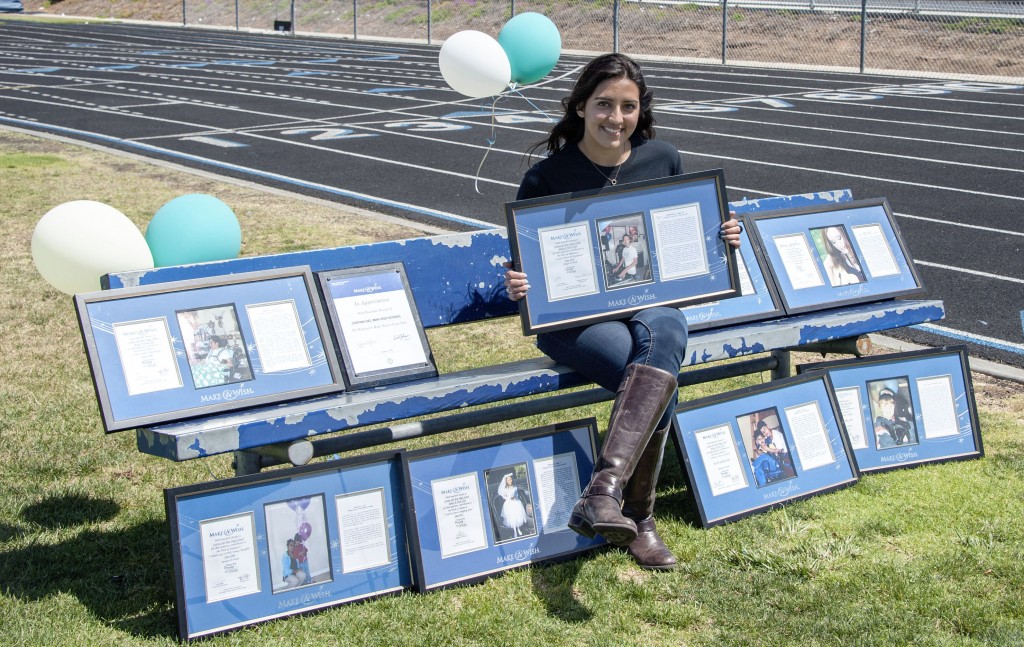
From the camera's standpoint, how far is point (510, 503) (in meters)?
3.88

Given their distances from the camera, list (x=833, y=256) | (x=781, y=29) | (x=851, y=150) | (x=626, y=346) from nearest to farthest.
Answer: (x=626, y=346), (x=833, y=256), (x=851, y=150), (x=781, y=29)

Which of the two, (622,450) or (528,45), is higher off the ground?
(528,45)

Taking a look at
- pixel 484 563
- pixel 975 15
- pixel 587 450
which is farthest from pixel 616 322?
pixel 975 15

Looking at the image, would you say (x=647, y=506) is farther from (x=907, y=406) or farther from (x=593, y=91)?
(x=593, y=91)

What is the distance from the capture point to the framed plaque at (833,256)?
488 cm

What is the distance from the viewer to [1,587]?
3.65 m

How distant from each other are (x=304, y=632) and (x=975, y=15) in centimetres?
2810

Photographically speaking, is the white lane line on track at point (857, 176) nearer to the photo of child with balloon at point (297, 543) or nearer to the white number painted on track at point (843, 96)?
the white number painted on track at point (843, 96)

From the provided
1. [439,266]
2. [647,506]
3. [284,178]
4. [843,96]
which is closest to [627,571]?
[647,506]

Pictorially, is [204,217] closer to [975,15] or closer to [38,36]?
[975,15]

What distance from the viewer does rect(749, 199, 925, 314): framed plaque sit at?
4879mm

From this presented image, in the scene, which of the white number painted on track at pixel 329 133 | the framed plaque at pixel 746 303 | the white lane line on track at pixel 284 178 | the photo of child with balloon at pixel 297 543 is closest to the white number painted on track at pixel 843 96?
the white number painted on track at pixel 329 133

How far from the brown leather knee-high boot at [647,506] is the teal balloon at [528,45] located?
228 cm

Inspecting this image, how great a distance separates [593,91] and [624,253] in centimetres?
60
